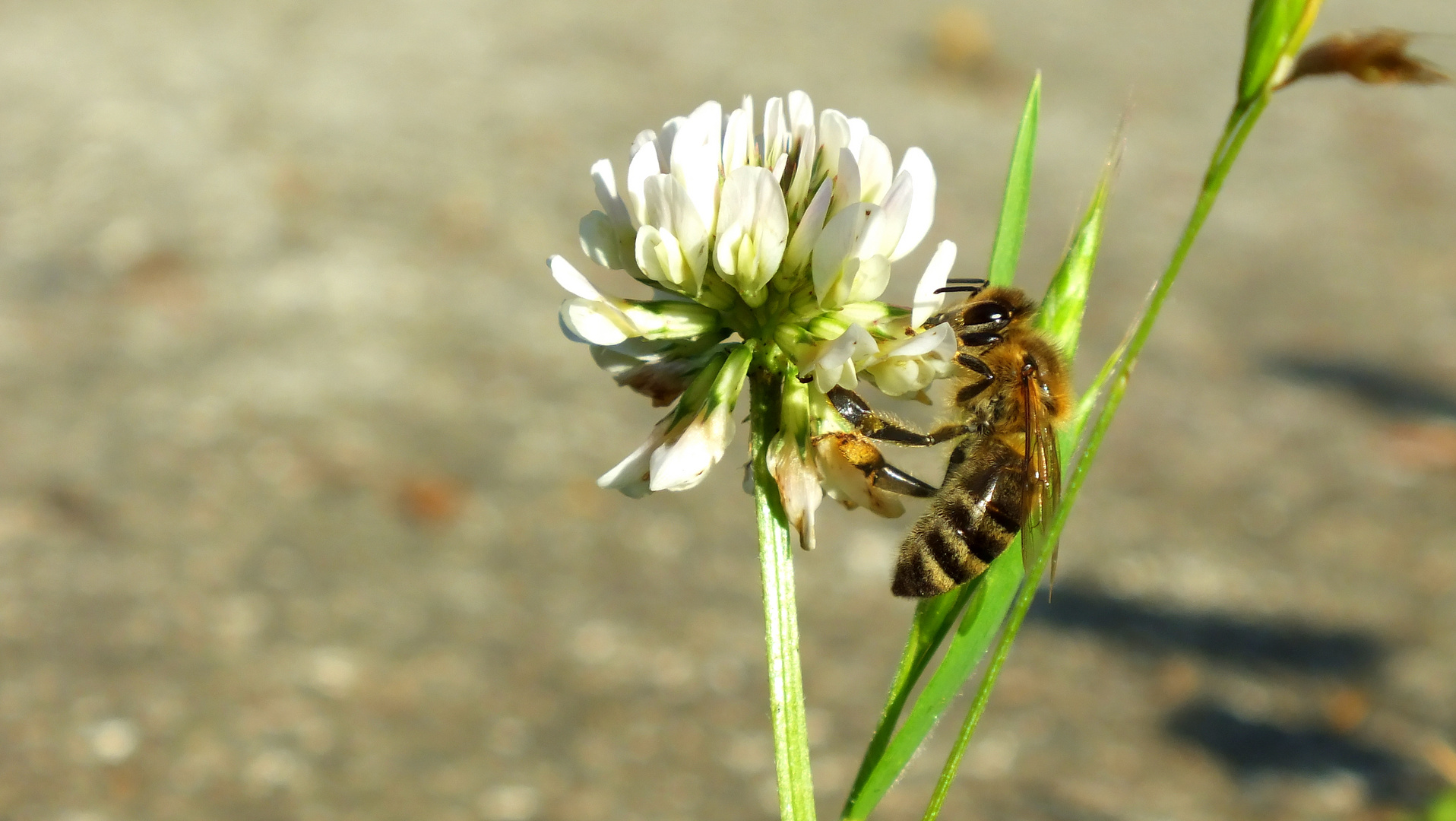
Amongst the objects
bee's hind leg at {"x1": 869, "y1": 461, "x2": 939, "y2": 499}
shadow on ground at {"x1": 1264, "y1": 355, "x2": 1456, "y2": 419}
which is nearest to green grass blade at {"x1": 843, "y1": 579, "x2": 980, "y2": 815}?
bee's hind leg at {"x1": 869, "y1": 461, "x2": 939, "y2": 499}

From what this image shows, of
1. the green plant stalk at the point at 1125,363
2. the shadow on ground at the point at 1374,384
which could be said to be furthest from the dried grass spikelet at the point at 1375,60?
the shadow on ground at the point at 1374,384

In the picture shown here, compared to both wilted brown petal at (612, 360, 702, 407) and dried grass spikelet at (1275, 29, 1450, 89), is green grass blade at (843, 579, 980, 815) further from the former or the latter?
dried grass spikelet at (1275, 29, 1450, 89)

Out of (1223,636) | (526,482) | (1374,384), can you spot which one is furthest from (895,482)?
(1374,384)

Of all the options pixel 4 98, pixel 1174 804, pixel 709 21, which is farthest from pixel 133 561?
pixel 709 21

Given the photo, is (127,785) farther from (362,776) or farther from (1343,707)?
(1343,707)

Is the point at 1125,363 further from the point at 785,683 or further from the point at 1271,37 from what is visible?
the point at 785,683

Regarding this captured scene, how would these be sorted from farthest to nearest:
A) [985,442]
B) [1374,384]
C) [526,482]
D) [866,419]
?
[1374,384] < [526,482] < [985,442] < [866,419]
